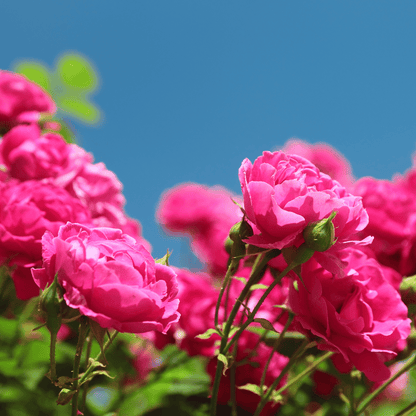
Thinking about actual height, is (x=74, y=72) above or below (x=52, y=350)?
above

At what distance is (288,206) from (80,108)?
1212 millimetres

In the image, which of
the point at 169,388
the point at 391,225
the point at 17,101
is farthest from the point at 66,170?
the point at 391,225

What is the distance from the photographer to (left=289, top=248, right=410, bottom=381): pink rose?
61cm

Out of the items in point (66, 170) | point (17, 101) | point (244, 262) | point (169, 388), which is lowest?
point (169, 388)

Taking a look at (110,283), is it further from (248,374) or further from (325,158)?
(325,158)

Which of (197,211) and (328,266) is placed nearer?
(328,266)

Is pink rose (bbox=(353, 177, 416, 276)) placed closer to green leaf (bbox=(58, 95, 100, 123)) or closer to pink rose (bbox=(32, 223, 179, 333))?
pink rose (bbox=(32, 223, 179, 333))

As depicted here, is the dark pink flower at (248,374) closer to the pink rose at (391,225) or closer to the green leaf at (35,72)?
the pink rose at (391,225)

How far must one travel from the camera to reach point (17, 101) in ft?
4.13

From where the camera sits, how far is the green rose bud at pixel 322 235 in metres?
0.53

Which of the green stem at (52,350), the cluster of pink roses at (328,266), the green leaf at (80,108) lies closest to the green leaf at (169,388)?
the cluster of pink roses at (328,266)

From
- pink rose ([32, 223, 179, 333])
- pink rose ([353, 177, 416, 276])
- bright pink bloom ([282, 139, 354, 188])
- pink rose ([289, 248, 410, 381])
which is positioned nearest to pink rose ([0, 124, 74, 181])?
pink rose ([32, 223, 179, 333])

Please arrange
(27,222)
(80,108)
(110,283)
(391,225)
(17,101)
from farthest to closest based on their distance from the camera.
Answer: (80,108) → (17,101) → (391,225) → (27,222) → (110,283)

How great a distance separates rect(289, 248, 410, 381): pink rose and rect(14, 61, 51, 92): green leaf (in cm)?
136
